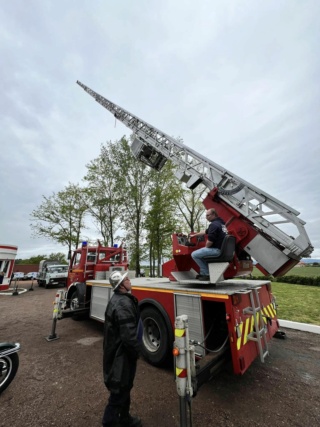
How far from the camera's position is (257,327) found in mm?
3582

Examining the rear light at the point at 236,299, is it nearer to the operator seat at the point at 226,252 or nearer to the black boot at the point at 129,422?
the operator seat at the point at 226,252

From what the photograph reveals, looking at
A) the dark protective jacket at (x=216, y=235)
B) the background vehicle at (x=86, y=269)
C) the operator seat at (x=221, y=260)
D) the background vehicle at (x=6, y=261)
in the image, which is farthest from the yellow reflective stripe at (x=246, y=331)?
the background vehicle at (x=6, y=261)

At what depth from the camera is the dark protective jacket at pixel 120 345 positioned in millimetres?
2490

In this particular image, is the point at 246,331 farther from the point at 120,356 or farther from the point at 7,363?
the point at 7,363

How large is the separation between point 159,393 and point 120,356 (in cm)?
164

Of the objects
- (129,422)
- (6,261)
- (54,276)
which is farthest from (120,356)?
(6,261)

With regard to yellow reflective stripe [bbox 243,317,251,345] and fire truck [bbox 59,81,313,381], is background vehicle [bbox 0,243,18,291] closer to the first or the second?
fire truck [bbox 59,81,313,381]

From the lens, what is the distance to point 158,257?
20391mm

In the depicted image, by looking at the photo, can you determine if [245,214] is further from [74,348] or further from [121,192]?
[121,192]

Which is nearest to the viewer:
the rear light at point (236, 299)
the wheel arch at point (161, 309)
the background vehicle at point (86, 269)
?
the rear light at point (236, 299)

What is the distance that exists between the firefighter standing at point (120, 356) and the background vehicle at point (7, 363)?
→ 6.96 feet

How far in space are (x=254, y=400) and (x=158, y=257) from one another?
17.2 meters

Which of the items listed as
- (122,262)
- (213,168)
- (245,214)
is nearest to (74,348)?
(122,262)

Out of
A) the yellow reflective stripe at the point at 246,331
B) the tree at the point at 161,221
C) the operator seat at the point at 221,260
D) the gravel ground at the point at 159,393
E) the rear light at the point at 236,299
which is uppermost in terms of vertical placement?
the tree at the point at 161,221
